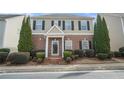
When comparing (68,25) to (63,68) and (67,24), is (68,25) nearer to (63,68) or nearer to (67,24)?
(67,24)

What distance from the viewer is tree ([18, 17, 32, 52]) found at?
10.9 metres

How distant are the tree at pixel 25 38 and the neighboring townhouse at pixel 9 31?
0.95 feet

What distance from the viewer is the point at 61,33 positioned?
11.9m

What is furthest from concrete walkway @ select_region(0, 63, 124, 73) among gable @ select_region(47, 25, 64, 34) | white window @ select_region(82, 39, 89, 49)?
gable @ select_region(47, 25, 64, 34)

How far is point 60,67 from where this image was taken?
8.19 metres

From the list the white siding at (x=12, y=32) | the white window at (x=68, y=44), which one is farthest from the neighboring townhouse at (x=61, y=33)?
the white siding at (x=12, y=32)

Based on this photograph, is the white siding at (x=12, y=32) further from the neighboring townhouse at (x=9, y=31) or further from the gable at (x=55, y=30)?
the gable at (x=55, y=30)

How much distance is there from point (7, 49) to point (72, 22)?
6023mm

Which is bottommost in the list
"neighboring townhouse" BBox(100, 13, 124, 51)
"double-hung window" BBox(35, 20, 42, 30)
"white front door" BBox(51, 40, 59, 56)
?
"white front door" BBox(51, 40, 59, 56)

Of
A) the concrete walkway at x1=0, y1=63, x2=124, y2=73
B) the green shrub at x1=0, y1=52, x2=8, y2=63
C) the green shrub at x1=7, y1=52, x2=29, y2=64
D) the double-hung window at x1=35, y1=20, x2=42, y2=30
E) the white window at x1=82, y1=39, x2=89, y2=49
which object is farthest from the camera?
the double-hung window at x1=35, y1=20, x2=42, y2=30

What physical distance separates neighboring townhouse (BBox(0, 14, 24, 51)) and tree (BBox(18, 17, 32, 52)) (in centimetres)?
29

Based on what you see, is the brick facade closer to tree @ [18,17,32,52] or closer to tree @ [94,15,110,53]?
tree @ [18,17,32,52]

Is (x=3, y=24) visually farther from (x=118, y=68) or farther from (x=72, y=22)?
(x=118, y=68)
